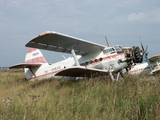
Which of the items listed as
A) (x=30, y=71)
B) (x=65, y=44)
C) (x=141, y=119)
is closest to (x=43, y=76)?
(x=30, y=71)

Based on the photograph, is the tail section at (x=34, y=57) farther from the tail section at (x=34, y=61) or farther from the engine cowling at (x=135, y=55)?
the engine cowling at (x=135, y=55)

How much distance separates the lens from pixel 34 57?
450 inches

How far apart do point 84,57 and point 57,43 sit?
2.47 meters

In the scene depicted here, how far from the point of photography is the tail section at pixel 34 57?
1115 cm

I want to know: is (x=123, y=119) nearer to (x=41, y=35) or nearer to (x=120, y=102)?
(x=120, y=102)

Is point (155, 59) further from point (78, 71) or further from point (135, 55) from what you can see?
point (78, 71)

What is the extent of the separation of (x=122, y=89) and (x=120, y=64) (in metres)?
2.97

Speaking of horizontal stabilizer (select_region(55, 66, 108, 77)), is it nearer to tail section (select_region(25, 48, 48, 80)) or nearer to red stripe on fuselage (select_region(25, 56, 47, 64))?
tail section (select_region(25, 48, 48, 80))

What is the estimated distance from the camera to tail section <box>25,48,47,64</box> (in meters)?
11.1

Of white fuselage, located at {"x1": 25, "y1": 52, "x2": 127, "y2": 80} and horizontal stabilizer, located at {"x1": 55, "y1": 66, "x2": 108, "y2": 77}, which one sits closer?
horizontal stabilizer, located at {"x1": 55, "y1": 66, "x2": 108, "y2": 77}

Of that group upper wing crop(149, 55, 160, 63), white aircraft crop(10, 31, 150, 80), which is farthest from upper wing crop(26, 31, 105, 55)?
upper wing crop(149, 55, 160, 63)

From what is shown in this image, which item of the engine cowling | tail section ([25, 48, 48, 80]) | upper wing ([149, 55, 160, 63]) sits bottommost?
upper wing ([149, 55, 160, 63])

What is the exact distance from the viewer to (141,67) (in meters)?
11.1

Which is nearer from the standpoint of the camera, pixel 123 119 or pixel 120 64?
pixel 123 119
